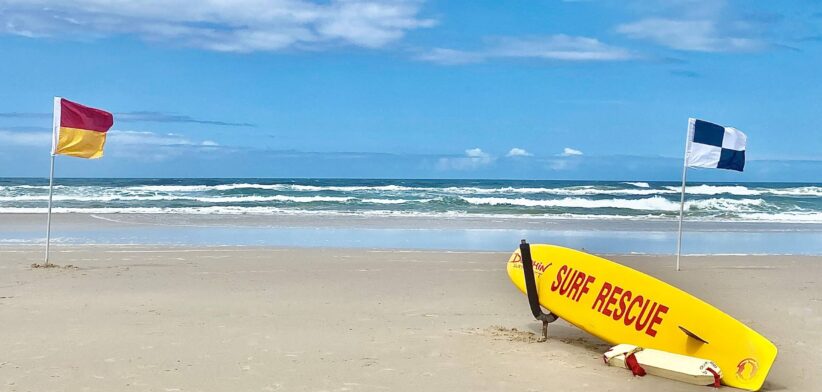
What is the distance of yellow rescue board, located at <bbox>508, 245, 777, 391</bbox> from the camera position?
17.0ft

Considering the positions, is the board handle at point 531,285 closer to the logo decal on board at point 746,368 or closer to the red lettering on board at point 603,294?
the red lettering on board at point 603,294

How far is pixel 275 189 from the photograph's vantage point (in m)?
47.5

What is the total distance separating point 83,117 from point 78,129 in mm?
192

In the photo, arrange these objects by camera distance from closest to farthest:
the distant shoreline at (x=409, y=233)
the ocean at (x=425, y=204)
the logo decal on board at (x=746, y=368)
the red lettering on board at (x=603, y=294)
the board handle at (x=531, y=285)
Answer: the logo decal on board at (x=746, y=368), the red lettering on board at (x=603, y=294), the board handle at (x=531, y=285), the distant shoreline at (x=409, y=233), the ocean at (x=425, y=204)

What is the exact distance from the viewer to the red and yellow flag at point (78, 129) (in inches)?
414

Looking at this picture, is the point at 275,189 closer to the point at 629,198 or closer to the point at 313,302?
the point at 629,198

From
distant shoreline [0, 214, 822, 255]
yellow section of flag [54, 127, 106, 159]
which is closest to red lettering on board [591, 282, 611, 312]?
yellow section of flag [54, 127, 106, 159]

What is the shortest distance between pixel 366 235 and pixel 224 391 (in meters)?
12.9

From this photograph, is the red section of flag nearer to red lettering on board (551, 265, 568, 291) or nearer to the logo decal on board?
red lettering on board (551, 265, 568, 291)

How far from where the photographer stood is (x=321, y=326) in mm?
6859

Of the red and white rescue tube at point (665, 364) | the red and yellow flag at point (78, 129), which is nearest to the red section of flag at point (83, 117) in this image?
the red and yellow flag at point (78, 129)

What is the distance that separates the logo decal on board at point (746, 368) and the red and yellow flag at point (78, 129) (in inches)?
356

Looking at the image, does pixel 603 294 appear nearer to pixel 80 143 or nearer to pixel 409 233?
pixel 80 143

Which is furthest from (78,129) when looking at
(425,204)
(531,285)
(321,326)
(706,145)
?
(425,204)
